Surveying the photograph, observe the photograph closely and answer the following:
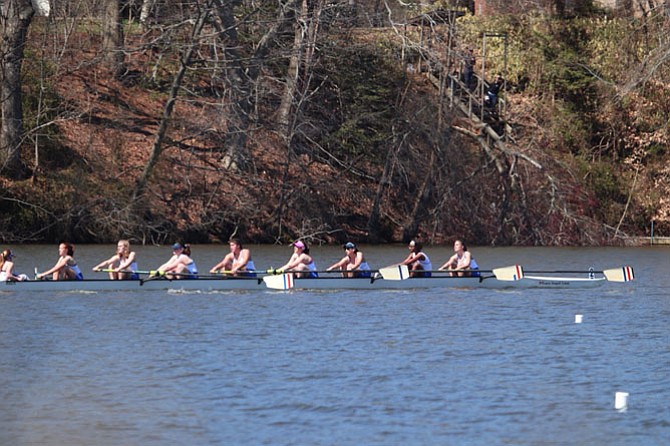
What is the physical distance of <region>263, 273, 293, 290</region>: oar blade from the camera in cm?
3011

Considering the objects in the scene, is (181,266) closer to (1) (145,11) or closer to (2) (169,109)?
(2) (169,109)

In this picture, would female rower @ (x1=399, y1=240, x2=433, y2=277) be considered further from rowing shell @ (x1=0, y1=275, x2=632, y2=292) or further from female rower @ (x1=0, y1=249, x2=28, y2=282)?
Result: female rower @ (x1=0, y1=249, x2=28, y2=282)

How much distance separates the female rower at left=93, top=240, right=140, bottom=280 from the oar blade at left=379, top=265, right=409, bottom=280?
596 cm

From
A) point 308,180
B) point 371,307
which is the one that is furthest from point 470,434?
point 308,180

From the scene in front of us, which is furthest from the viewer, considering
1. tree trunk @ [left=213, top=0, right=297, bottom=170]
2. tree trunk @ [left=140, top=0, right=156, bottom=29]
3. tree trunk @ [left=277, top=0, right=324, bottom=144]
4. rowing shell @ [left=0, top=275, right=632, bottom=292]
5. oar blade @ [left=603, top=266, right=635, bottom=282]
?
tree trunk @ [left=140, top=0, right=156, bottom=29]

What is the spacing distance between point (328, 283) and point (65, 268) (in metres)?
6.31

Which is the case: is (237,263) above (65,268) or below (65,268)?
below

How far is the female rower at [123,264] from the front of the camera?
29422 mm

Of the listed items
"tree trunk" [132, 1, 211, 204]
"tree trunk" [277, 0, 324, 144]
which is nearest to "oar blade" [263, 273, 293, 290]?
"tree trunk" [132, 1, 211, 204]

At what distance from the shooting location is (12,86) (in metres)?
45.1

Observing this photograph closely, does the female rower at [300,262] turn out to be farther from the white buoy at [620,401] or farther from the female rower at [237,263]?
the white buoy at [620,401]

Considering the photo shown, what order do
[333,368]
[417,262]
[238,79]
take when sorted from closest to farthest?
[333,368] → [417,262] → [238,79]

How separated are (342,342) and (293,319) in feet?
11.3

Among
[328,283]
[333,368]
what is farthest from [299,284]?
[333,368]
